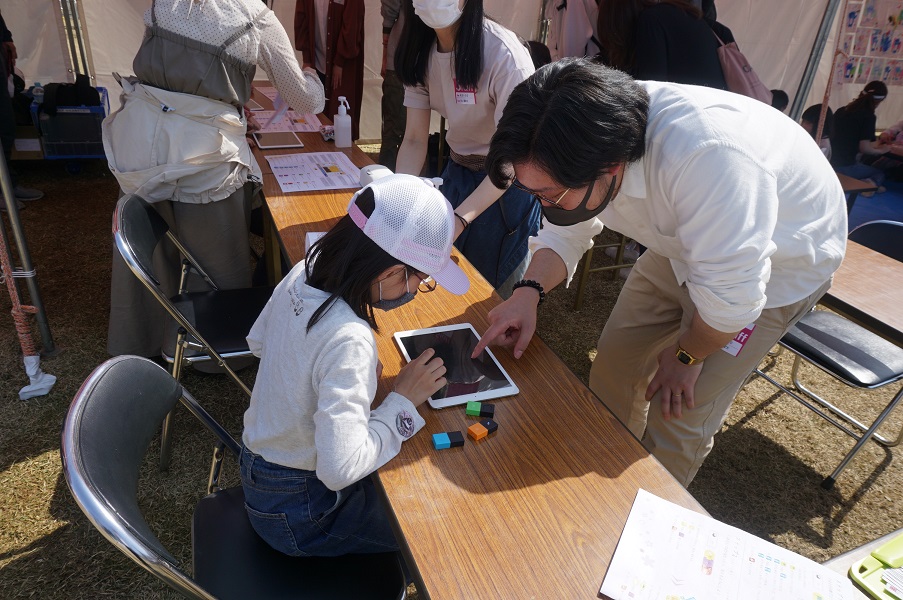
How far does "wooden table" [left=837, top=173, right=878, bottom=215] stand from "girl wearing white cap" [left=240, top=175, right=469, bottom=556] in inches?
127

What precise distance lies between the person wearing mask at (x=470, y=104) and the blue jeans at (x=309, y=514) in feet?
2.96

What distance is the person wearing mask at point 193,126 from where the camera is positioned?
5.90ft

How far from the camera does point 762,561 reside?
0.89m

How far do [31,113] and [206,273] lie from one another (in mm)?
3014

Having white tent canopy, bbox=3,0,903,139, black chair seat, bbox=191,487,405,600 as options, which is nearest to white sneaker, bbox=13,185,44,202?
white tent canopy, bbox=3,0,903,139

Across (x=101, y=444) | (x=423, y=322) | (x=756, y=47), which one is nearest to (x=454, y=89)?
(x=423, y=322)

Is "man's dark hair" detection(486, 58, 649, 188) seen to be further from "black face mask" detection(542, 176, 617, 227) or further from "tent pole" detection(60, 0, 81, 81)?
"tent pole" detection(60, 0, 81, 81)

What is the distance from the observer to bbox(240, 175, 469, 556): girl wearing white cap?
95 cm

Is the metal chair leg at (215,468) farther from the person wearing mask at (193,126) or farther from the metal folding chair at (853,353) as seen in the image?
the metal folding chair at (853,353)

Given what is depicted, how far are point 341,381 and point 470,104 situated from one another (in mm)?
1178

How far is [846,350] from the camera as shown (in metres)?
2.04

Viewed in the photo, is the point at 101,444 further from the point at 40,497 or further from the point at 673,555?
the point at 40,497

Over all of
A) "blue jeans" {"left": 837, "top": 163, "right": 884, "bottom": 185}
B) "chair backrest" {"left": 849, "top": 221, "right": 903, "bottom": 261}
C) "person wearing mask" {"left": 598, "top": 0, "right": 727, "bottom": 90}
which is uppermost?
"person wearing mask" {"left": 598, "top": 0, "right": 727, "bottom": 90}

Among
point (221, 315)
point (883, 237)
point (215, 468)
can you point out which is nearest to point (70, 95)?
point (221, 315)
